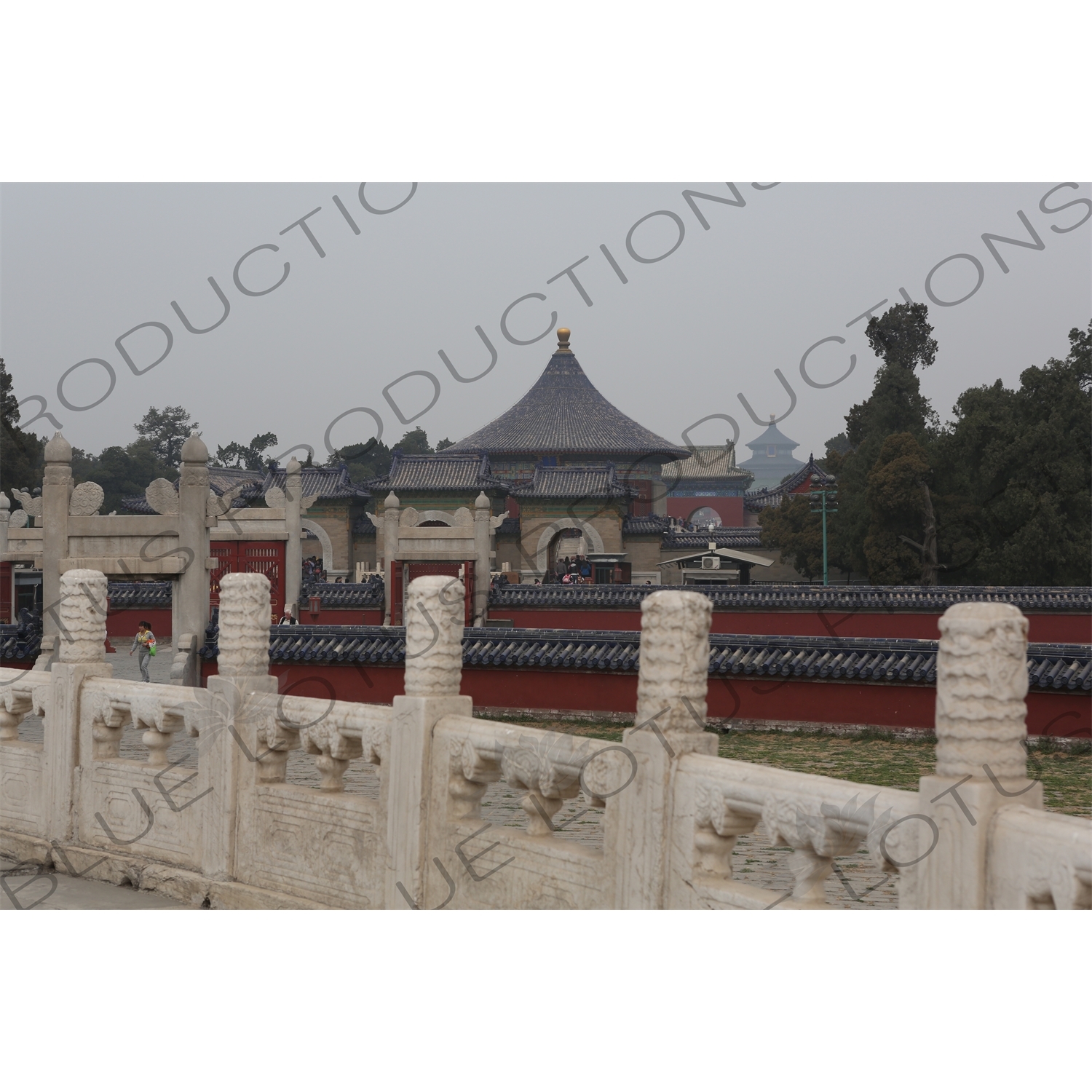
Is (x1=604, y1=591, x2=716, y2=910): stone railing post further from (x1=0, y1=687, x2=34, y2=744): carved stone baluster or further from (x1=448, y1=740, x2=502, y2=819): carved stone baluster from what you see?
(x1=0, y1=687, x2=34, y2=744): carved stone baluster

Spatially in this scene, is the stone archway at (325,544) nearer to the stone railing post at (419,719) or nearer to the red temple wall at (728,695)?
the red temple wall at (728,695)

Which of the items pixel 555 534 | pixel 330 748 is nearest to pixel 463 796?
pixel 330 748

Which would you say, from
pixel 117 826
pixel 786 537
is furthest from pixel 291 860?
pixel 786 537

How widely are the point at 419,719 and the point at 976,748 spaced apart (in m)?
2.35

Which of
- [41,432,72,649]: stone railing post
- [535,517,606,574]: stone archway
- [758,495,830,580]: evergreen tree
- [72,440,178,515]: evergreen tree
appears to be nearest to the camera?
[41,432,72,649]: stone railing post

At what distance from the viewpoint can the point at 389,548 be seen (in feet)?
67.7

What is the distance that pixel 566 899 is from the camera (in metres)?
4.27

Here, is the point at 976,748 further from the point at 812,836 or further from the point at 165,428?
the point at 165,428

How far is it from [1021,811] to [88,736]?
482 cm

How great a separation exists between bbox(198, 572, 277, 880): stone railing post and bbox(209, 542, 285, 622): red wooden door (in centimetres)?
1353

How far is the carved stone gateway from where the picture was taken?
305 cm

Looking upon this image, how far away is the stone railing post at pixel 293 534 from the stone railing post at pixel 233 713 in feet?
43.8

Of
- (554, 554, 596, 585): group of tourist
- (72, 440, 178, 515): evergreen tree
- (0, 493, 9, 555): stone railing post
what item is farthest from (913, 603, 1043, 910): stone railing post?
(72, 440, 178, 515): evergreen tree

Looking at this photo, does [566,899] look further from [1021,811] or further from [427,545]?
[427,545]
